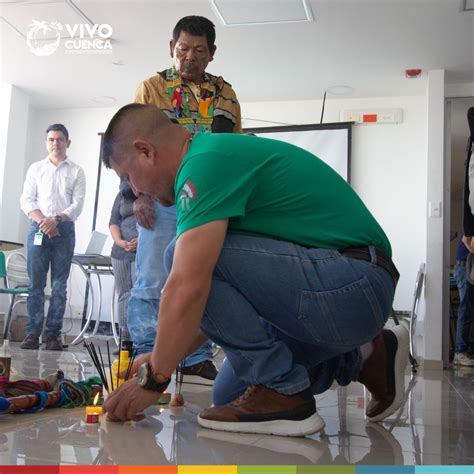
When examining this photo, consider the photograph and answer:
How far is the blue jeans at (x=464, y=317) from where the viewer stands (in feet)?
17.2

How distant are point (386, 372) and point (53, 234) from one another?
377 cm

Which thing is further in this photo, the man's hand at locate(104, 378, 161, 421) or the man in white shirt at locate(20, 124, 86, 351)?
the man in white shirt at locate(20, 124, 86, 351)

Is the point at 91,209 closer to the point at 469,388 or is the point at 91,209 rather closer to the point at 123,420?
the point at 469,388

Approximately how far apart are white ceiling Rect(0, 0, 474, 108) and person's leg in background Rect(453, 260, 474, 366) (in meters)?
1.89

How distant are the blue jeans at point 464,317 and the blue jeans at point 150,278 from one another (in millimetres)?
3734

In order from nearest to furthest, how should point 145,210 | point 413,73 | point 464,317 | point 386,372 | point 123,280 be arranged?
point 386,372 → point 145,210 → point 123,280 → point 464,317 → point 413,73

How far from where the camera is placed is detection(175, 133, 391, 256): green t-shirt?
1.27 meters

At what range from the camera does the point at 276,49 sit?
5477mm

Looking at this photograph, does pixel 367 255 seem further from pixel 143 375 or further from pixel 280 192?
pixel 143 375

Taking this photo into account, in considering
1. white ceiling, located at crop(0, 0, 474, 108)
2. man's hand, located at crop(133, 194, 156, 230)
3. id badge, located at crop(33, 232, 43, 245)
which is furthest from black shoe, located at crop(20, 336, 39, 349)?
man's hand, located at crop(133, 194, 156, 230)

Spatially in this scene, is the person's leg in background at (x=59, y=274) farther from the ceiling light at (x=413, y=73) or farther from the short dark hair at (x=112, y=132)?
the short dark hair at (x=112, y=132)

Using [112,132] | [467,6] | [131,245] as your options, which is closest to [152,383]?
[112,132]

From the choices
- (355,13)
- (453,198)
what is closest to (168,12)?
(355,13)

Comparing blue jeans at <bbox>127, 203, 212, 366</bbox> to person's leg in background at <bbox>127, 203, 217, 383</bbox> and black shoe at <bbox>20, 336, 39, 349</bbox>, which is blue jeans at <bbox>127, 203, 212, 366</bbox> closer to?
person's leg in background at <bbox>127, 203, 217, 383</bbox>
